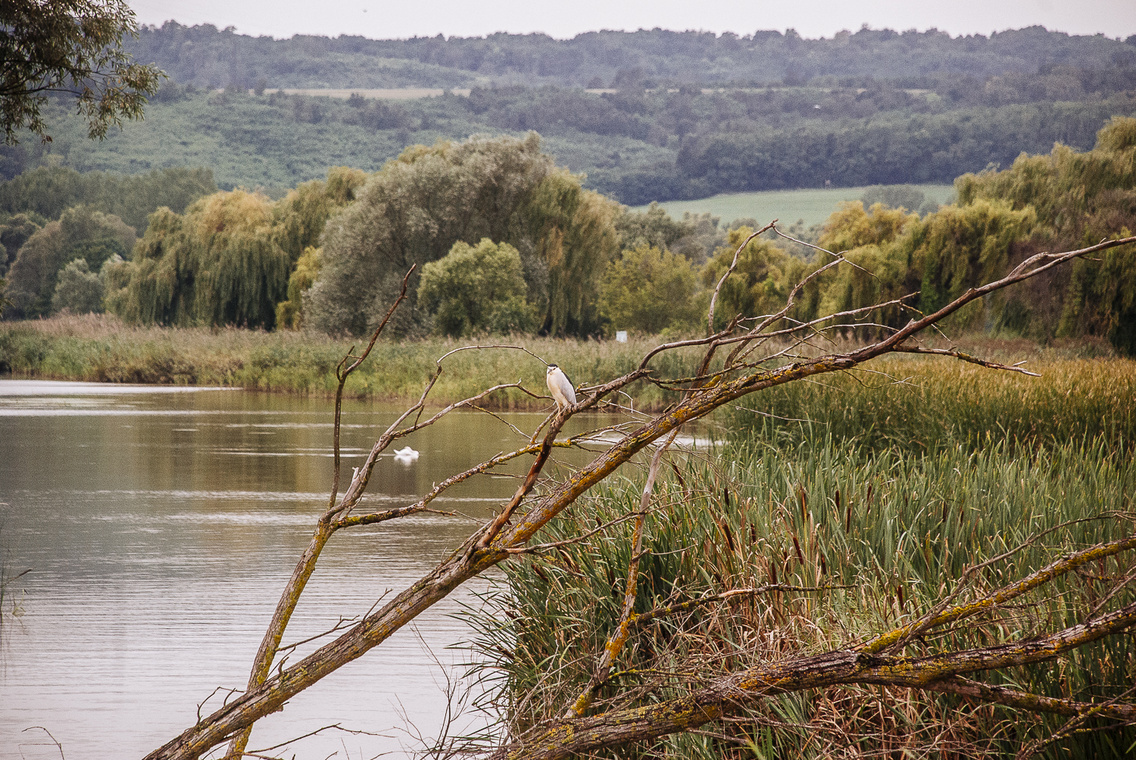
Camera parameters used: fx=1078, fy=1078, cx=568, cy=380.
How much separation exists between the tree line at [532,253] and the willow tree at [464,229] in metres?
0.06

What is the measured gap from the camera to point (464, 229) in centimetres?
3831

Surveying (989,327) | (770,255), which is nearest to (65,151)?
(770,255)

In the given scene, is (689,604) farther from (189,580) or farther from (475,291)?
(475,291)

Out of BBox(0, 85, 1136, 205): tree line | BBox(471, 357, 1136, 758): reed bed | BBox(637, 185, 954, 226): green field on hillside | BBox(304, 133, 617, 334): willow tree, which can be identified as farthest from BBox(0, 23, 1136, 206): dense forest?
BBox(471, 357, 1136, 758): reed bed

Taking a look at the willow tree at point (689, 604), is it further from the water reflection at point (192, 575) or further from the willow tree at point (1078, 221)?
the willow tree at point (1078, 221)

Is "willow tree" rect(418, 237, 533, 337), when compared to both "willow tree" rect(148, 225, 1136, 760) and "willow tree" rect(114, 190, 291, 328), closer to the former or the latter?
"willow tree" rect(114, 190, 291, 328)

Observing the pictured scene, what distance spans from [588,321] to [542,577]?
115ft

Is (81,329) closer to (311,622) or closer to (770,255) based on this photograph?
(770,255)

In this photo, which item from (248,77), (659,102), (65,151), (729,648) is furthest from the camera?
(248,77)

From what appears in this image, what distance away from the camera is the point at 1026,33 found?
609 feet

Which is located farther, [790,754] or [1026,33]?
[1026,33]

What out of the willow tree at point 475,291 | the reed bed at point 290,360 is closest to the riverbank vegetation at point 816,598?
the reed bed at point 290,360

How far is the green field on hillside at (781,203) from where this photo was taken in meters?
101

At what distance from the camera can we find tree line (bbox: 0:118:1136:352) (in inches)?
1140
